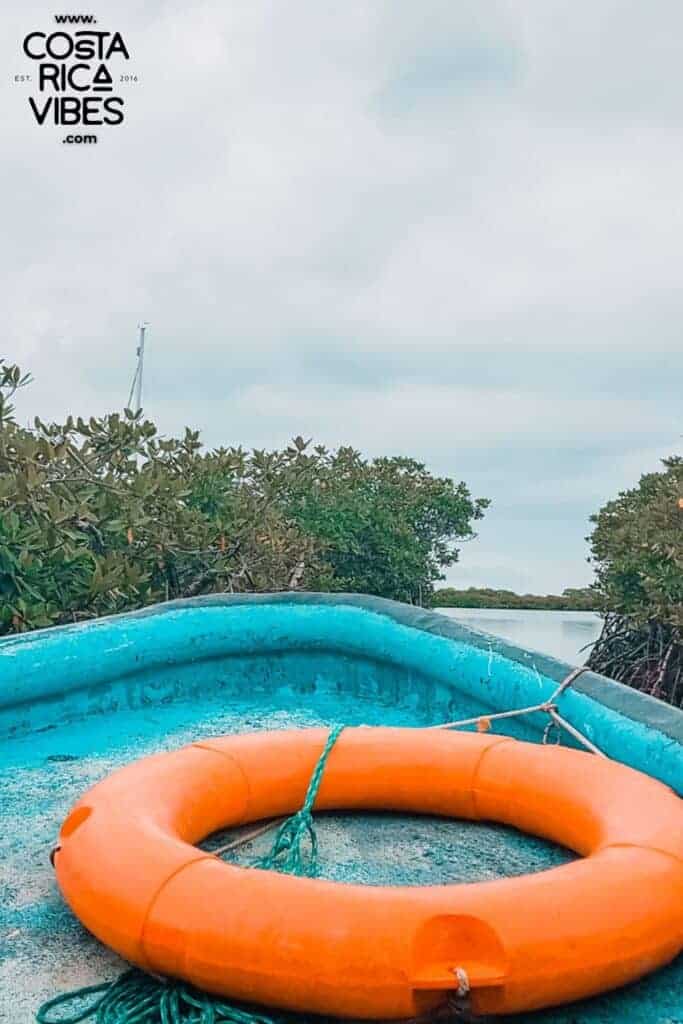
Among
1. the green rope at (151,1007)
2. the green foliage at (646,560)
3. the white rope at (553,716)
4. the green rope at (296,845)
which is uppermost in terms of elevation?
the green foliage at (646,560)

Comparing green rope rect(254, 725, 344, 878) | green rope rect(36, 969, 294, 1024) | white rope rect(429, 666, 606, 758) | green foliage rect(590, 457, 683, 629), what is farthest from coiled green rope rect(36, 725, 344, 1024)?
green foliage rect(590, 457, 683, 629)

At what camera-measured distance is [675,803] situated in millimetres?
1718

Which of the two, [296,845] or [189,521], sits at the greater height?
[189,521]

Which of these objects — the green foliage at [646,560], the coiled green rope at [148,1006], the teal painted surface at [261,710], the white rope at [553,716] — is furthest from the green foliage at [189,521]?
the coiled green rope at [148,1006]

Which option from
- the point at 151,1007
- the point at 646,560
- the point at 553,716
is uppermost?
the point at 646,560

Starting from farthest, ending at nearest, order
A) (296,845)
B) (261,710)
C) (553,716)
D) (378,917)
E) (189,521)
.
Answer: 1. (189,521)
2. (261,710)
3. (553,716)
4. (296,845)
5. (378,917)

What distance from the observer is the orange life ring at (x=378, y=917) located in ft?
4.16

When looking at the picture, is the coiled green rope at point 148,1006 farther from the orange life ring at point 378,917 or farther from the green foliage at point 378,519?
the green foliage at point 378,519

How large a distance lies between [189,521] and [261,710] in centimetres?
149

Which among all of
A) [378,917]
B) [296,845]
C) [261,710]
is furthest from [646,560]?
[378,917]

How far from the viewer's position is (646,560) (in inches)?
161

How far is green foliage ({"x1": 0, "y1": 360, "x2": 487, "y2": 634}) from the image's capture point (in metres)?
3.83

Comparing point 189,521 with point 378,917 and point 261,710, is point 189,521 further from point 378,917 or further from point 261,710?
point 378,917

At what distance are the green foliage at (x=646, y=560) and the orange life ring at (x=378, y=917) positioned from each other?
88.4 inches
